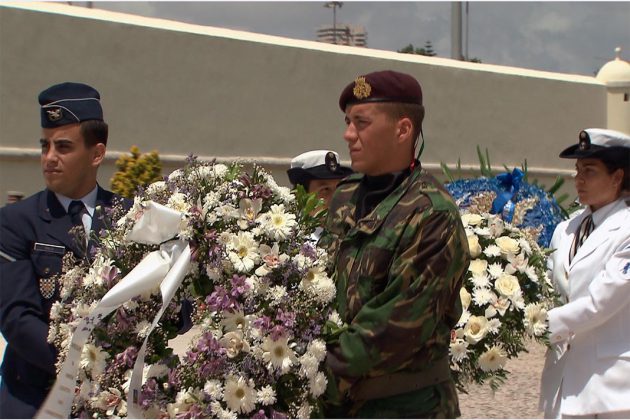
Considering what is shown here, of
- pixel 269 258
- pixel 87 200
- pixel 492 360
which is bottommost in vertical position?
pixel 492 360

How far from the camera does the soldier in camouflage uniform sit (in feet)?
7.64

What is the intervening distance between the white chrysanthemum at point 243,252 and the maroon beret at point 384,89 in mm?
520

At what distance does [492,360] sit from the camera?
300cm

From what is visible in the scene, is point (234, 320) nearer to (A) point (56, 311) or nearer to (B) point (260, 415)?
(B) point (260, 415)

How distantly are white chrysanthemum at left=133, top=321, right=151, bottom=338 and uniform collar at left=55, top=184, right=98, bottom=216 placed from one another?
628 mm

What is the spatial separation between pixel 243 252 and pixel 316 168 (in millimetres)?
2061

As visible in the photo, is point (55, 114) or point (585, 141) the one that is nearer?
point (55, 114)

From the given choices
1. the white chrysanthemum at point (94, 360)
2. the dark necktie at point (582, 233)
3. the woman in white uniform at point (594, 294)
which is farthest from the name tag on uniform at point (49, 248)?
the dark necktie at point (582, 233)

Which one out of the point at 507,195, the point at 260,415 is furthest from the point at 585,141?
the point at 260,415

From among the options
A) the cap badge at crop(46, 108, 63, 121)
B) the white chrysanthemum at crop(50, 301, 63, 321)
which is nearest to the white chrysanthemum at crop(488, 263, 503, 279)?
the white chrysanthemum at crop(50, 301, 63, 321)

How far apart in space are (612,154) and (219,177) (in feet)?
6.85

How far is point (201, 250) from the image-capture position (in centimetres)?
268

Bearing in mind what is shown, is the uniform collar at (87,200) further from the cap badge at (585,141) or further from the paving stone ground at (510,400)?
the paving stone ground at (510,400)

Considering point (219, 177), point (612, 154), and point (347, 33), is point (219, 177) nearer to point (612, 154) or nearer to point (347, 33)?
point (612, 154)
